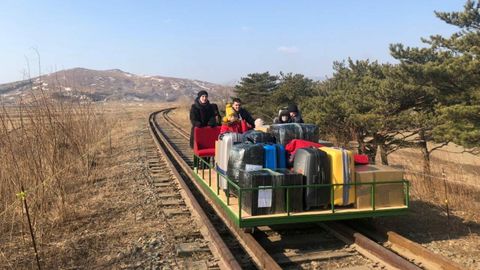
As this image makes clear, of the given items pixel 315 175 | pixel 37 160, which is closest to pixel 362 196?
pixel 315 175

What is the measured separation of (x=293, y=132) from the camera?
7.36 meters

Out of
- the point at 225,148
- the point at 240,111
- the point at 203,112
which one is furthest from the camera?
the point at 203,112

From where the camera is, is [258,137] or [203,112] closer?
[258,137]

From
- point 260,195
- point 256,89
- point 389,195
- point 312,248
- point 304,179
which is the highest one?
point 256,89

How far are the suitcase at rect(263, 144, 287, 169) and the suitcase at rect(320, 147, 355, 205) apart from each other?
2.36ft

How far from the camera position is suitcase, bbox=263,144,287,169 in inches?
257

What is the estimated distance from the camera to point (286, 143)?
732 centimetres

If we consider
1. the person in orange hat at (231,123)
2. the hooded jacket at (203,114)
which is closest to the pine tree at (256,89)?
the hooded jacket at (203,114)

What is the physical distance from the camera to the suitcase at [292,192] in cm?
595

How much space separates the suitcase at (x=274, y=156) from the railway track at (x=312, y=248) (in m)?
0.97

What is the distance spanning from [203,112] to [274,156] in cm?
415

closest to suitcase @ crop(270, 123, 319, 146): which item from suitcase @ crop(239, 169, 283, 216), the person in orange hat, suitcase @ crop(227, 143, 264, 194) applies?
suitcase @ crop(227, 143, 264, 194)

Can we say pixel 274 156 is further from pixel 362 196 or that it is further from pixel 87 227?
pixel 87 227

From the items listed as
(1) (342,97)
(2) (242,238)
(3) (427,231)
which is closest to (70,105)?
(2) (242,238)
